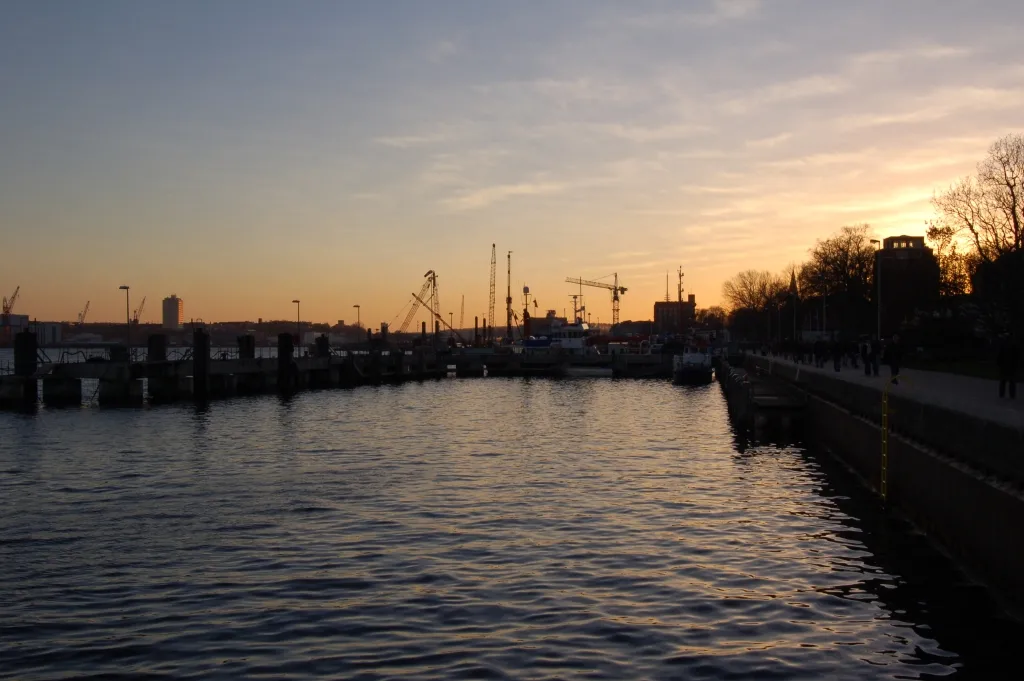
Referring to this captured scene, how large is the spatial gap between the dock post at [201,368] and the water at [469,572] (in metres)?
34.6

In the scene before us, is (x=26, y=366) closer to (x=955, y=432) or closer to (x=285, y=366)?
(x=285, y=366)

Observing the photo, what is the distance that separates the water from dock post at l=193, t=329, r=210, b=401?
34.6 meters

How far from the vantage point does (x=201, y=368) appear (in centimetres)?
7219

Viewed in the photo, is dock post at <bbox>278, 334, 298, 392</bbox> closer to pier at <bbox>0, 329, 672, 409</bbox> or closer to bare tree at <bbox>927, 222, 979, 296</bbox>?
pier at <bbox>0, 329, 672, 409</bbox>

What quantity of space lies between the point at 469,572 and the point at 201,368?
58446 millimetres

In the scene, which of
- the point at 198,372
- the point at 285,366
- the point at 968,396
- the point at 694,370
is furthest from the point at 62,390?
the point at 694,370

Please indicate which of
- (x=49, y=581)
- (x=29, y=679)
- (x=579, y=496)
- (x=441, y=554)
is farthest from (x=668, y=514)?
(x=29, y=679)

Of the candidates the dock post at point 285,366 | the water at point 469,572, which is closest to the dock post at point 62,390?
the dock post at point 285,366

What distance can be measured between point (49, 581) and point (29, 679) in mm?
5405

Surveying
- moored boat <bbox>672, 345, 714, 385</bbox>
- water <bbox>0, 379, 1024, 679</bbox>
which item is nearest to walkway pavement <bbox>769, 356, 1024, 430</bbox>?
water <bbox>0, 379, 1024, 679</bbox>

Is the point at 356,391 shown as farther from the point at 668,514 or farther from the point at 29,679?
the point at 29,679

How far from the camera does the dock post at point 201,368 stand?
71.4m

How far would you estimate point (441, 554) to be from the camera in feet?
63.9

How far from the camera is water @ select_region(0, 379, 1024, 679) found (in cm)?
1352
